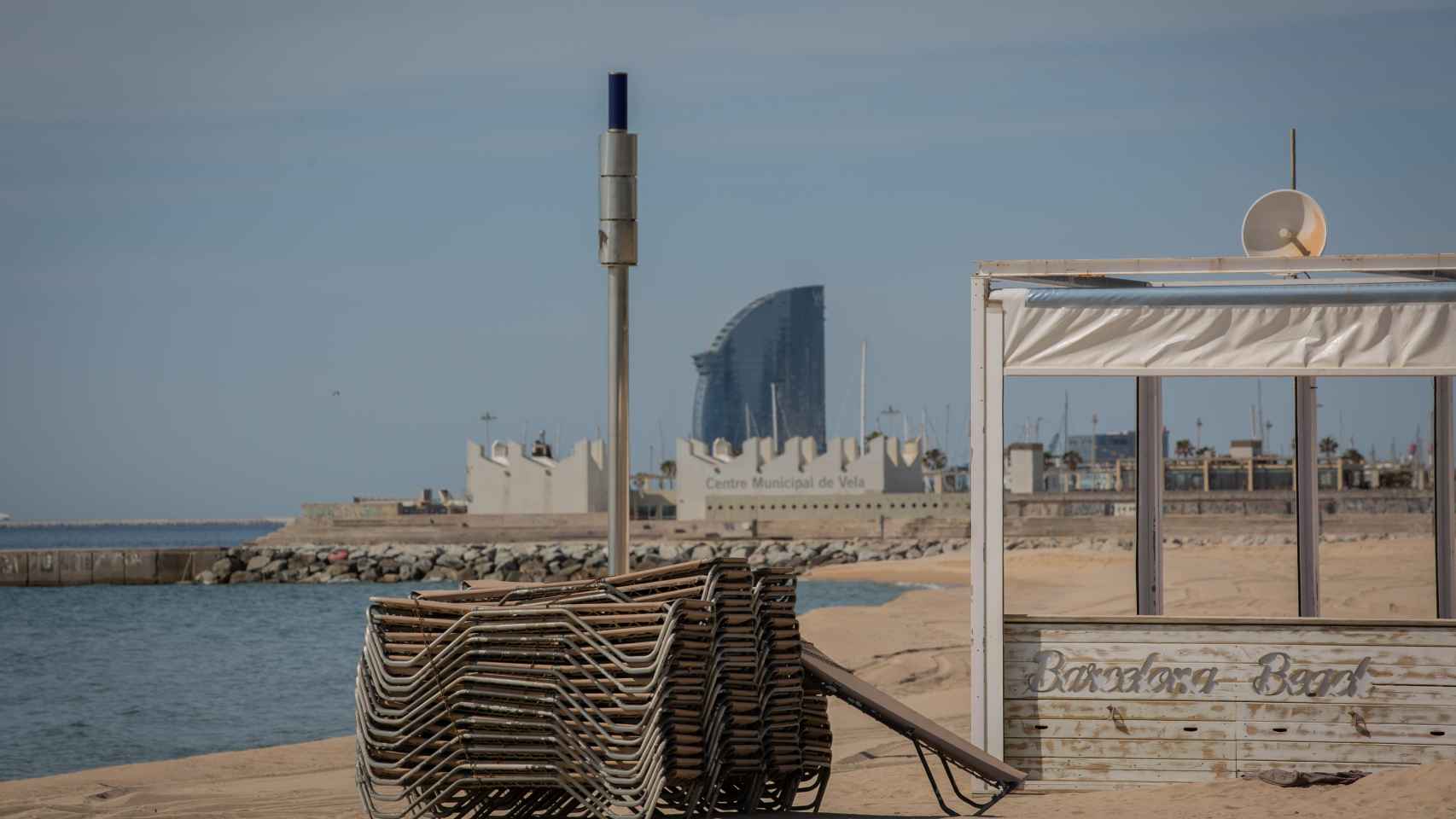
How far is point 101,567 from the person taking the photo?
2330 inches

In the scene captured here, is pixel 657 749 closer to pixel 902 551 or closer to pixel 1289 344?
pixel 1289 344

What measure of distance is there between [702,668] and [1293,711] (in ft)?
10.8

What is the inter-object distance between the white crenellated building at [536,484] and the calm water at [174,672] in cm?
3146

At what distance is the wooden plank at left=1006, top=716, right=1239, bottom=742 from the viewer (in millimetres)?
7098

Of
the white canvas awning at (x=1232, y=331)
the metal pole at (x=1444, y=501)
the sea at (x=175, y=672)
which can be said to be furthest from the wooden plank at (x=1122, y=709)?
the sea at (x=175, y=672)

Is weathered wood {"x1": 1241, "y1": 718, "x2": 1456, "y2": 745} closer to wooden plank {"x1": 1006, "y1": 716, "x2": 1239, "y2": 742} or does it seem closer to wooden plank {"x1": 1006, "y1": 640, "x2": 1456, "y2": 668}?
wooden plank {"x1": 1006, "y1": 716, "x2": 1239, "y2": 742}

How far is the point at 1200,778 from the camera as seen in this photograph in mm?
7078

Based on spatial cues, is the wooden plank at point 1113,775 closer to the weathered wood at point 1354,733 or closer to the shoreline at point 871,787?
the shoreline at point 871,787

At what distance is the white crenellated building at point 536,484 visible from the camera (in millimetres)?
80938

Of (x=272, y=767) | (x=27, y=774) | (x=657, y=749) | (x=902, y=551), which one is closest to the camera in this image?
(x=657, y=749)

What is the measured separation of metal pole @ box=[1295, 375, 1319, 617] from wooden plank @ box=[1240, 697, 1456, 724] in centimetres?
55

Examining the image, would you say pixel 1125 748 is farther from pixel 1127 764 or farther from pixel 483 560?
pixel 483 560

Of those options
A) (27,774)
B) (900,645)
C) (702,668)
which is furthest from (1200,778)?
(27,774)

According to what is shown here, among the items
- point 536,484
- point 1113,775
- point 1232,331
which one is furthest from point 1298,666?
point 536,484
